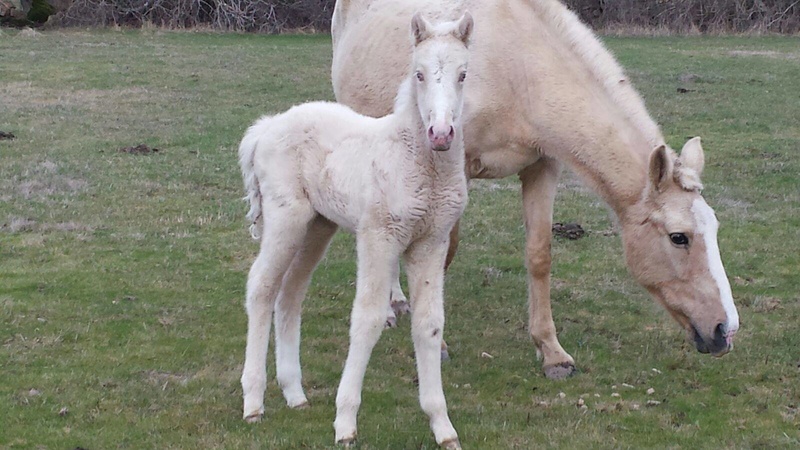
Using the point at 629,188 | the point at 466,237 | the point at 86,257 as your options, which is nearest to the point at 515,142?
the point at 629,188

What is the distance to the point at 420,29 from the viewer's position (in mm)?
4449

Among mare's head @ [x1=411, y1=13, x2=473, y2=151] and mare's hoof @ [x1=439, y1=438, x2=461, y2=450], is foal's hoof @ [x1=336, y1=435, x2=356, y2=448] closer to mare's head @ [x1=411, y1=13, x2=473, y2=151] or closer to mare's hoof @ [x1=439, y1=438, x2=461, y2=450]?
mare's hoof @ [x1=439, y1=438, x2=461, y2=450]

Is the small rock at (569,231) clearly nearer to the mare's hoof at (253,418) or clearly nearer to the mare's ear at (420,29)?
the mare's hoof at (253,418)

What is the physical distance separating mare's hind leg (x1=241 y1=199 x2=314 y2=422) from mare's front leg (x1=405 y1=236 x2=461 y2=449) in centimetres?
63

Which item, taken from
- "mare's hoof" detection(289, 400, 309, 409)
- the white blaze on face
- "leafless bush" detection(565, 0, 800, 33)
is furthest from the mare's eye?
"leafless bush" detection(565, 0, 800, 33)

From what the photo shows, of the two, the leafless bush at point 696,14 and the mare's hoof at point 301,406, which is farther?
the leafless bush at point 696,14

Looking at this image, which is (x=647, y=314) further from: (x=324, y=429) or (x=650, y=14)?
(x=650, y=14)

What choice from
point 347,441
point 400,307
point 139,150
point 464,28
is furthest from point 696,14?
point 347,441

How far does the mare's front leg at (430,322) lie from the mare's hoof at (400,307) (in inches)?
105

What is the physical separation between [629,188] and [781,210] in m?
5.29

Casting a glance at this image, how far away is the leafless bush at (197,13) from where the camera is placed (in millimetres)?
28641

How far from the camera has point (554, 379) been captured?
6.02 meters

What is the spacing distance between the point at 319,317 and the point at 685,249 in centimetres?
285

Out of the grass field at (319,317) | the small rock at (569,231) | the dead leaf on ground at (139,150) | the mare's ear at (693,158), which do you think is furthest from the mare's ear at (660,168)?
the dead leaf on ground at (139,150)
